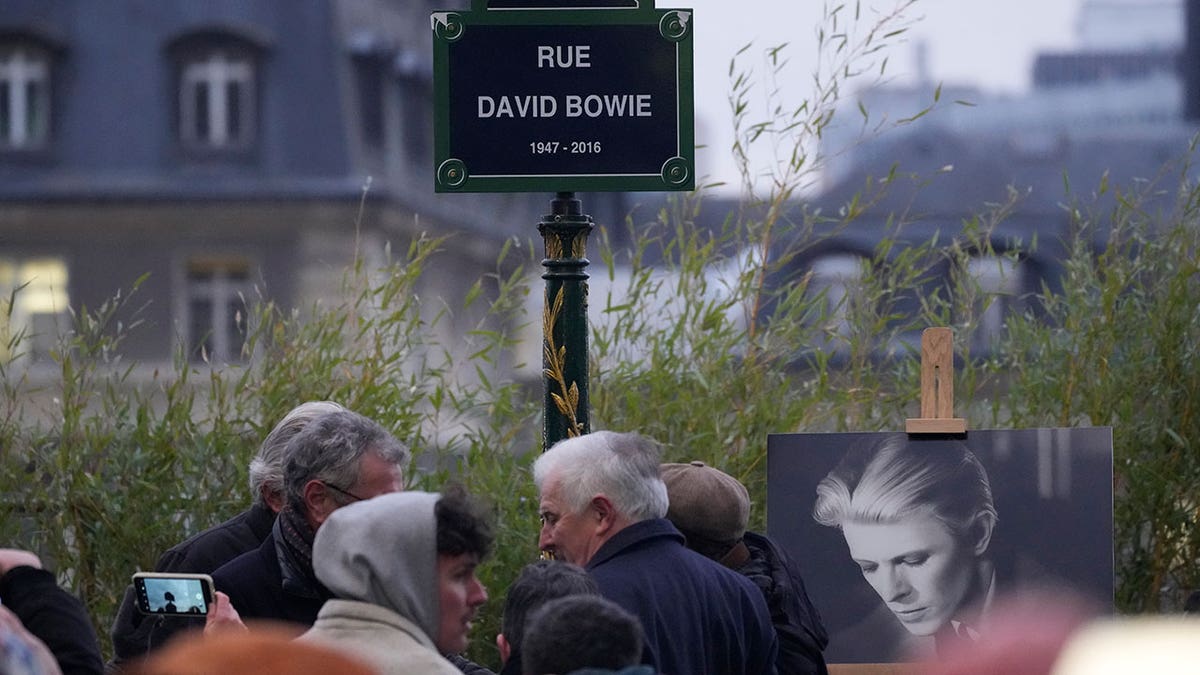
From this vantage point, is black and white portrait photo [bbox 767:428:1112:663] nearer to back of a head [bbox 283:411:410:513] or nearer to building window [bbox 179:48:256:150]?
back of a head [bbox 283:411:410:513]

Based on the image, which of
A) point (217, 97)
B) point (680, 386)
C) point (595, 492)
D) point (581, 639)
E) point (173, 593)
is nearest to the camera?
point (581, 639)

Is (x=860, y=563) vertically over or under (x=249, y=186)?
under

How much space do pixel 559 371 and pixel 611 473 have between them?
0.84 meters

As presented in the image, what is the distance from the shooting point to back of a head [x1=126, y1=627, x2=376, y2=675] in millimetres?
2635

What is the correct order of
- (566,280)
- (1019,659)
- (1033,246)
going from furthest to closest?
1. (1033,246)
2. (566,280)
3. (1019,659)

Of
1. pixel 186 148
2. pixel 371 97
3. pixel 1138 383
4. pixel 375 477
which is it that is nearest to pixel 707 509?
pixel 375 477

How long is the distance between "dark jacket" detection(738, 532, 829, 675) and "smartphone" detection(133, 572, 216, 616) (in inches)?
53.7

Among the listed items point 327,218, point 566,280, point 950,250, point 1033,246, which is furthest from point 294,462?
Result: point 327,218

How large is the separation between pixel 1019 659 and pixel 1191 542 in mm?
4417

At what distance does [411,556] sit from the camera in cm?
332

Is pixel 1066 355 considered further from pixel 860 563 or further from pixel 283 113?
pixel 283 113

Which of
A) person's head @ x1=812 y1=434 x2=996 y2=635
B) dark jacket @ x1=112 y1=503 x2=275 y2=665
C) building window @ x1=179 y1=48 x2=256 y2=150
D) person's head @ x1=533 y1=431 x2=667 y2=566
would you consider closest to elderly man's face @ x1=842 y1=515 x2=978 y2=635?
person's head @ x1=812 y1=434 x2=996 y2=635

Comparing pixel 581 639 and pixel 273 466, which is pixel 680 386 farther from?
pixel 581 639

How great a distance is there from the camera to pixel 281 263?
34.2 m
